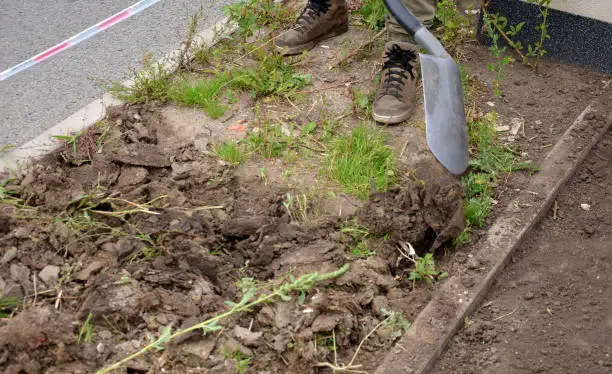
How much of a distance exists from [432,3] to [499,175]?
1.24 meters

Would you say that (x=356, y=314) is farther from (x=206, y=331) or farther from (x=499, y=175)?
(x=499, y=175)

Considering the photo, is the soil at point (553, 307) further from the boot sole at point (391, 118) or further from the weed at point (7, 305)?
the weed at point (7, 305)

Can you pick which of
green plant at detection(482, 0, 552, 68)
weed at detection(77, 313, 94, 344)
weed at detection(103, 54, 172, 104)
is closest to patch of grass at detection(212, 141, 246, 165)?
weed at detection(103, 54, 172, 104)

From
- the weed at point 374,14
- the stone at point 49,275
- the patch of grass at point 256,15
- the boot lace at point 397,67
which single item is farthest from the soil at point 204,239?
the weed at point 374,14

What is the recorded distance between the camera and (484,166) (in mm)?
3273

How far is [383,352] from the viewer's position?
2.52 meters

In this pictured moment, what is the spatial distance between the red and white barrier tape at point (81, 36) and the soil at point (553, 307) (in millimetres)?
3054

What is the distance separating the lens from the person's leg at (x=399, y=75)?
353 cm

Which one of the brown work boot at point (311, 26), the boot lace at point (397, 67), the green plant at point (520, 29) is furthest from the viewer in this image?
the brown work boot at point (311, 26)

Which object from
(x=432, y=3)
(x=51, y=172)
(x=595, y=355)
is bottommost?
(x=595, y=355)

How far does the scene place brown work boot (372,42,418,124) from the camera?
3.52 m

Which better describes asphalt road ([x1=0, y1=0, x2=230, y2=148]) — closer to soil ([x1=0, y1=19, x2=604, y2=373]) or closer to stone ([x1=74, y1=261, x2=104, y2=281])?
soil ([x1=0, y1=19, x2=604, y2=373])

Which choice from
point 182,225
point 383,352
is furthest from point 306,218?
point 383,352

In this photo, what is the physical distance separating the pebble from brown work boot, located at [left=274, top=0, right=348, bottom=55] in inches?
78.7
